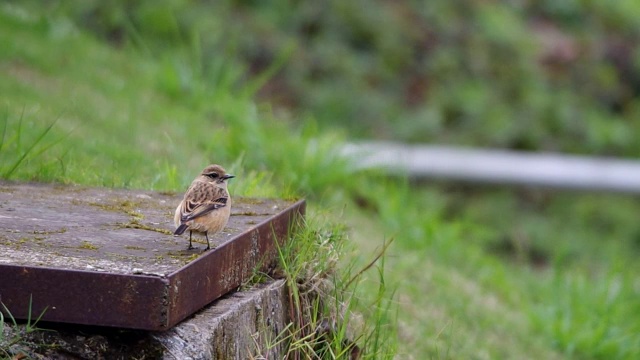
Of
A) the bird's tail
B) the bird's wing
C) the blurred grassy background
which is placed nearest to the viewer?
the bird's tail

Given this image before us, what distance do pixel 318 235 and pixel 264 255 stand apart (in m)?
0.46

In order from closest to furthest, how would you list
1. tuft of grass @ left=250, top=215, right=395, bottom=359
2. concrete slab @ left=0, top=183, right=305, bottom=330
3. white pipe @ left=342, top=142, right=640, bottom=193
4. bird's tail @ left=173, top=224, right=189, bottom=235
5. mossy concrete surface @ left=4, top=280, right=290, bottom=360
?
concrete slab @ left=0, top=183, right=305, bottom=330 < mossy concrete surface @ left=4, top=280, right=290, bottom=360 < bird's tail @ left=173, top=224, right=189, bottom=235 < tuft of grass @ left=250, top=215, right=395, bottom=359 < white pipe @ left=342, top=142, right=640, bottom=193

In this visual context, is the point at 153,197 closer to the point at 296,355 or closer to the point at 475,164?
the point at 296,355

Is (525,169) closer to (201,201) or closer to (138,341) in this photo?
(201,201)

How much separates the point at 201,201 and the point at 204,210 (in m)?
0.10

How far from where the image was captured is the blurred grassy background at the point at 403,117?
722 centimetres

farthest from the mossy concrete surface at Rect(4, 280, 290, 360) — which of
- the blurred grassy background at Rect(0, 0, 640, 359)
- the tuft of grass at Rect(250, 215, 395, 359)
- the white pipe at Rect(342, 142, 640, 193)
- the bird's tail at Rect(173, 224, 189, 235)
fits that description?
the white pipe at Rect(342, 142, 640, 193)

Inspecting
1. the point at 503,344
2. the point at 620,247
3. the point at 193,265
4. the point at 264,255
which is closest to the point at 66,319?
the point at 193,265

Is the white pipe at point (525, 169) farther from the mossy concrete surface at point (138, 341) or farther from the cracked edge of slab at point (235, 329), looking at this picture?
the mossy concrete surface at point (138, 341)

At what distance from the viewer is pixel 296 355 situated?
14.2 ft

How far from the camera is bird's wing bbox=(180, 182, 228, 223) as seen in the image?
12.6 feet

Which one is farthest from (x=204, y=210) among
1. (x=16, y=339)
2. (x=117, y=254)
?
(x=16, y=339)

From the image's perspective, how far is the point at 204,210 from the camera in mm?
3848

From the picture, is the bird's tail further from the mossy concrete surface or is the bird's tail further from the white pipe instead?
the white pipe
